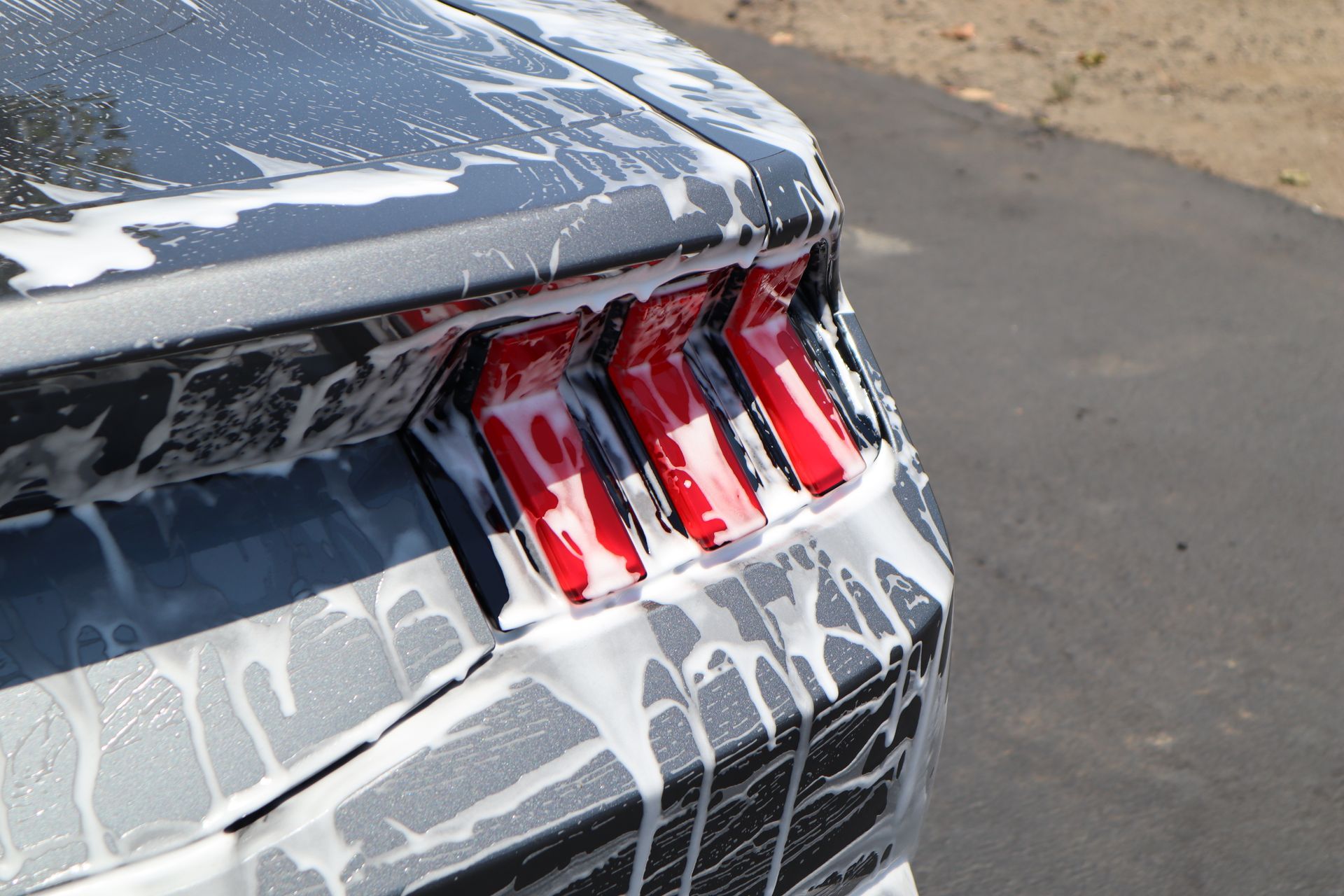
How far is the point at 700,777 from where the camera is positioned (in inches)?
43.9

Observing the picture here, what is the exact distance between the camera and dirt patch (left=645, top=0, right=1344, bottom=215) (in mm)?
5707

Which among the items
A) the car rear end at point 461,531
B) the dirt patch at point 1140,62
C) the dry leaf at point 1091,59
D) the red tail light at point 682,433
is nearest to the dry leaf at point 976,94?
the dirt patch at point 1140,62

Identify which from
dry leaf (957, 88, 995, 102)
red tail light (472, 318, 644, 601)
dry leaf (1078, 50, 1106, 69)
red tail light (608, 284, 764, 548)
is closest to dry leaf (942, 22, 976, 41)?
dry leaf (1078, 50, 1106, 69)

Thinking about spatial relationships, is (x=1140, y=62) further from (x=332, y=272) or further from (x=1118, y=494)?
(x=332, y=272)

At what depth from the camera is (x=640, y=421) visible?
4.07 feet

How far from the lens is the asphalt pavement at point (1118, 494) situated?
2.31 metres

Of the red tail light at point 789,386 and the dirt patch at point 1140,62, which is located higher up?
the red tail light at point 789,386

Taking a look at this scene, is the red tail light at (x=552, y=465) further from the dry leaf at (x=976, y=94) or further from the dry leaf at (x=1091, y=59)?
the dry leaf at (x=1091, y=59)

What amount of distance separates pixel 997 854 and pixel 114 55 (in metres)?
1.88

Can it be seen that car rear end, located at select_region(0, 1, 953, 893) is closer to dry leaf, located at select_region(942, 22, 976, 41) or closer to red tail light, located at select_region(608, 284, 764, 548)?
red tail light, located at select_region(608, 284, 764, 548)

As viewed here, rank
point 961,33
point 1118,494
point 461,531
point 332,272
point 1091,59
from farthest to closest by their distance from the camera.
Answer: point 961,33 → point 1091,59 → point 1118,494 → point 461,531 → point 332,272

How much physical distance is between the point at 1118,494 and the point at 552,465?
8.09ft

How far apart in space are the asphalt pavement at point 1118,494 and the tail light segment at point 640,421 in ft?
3.86

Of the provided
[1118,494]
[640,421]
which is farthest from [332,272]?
[1118,494]
